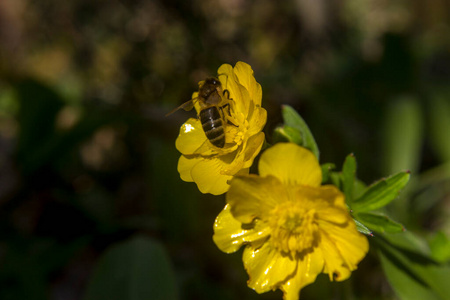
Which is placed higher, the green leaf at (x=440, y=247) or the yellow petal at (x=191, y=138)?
the yellow petal at (x=191, y=138)

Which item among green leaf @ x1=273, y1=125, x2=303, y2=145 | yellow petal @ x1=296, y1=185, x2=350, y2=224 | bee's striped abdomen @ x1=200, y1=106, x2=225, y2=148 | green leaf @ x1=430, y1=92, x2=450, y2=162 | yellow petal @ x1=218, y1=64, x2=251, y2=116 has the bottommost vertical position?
green leaf @ x1=430, y1=92, x2=450, y2=162

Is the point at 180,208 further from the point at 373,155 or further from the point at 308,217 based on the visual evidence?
the point at 308,217

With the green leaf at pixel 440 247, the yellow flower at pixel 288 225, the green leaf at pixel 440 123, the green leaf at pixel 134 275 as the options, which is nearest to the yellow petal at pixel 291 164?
the yellow flower at pixel 288 225

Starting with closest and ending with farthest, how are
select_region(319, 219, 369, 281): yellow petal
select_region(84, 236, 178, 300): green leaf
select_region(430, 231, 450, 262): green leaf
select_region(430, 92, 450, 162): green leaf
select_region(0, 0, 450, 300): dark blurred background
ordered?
select_region(319, 219, 369, 281): yellow petal < select_region(430, 231, 450, 262): green leaf < select_region(84, 236, 178, 300): green leaf < select_region(0, 0, 450, 300): dark blurred background < select_region(430, 92, 450, 162): green leaf

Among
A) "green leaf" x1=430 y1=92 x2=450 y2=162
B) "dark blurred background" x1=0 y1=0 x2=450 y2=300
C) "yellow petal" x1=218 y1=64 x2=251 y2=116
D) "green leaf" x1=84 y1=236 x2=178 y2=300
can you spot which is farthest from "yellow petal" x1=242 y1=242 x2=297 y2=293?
"green leaf" x1=430 y1=92 x2=450 y2=162

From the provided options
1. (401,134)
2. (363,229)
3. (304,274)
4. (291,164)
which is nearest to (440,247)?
(363,229)

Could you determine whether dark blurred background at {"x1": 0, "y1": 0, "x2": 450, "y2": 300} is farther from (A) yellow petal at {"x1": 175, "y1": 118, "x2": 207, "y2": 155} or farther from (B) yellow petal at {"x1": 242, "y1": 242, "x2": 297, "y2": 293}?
(B) yellow petal at {"x1": 242, "y1": 242, "x2": 297, "y2": 293}

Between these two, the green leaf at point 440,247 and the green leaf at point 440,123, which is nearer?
the green leaf at point 440,247

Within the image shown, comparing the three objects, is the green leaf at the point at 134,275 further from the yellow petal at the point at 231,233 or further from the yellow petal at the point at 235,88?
the yellow petal at the point at 235,88
